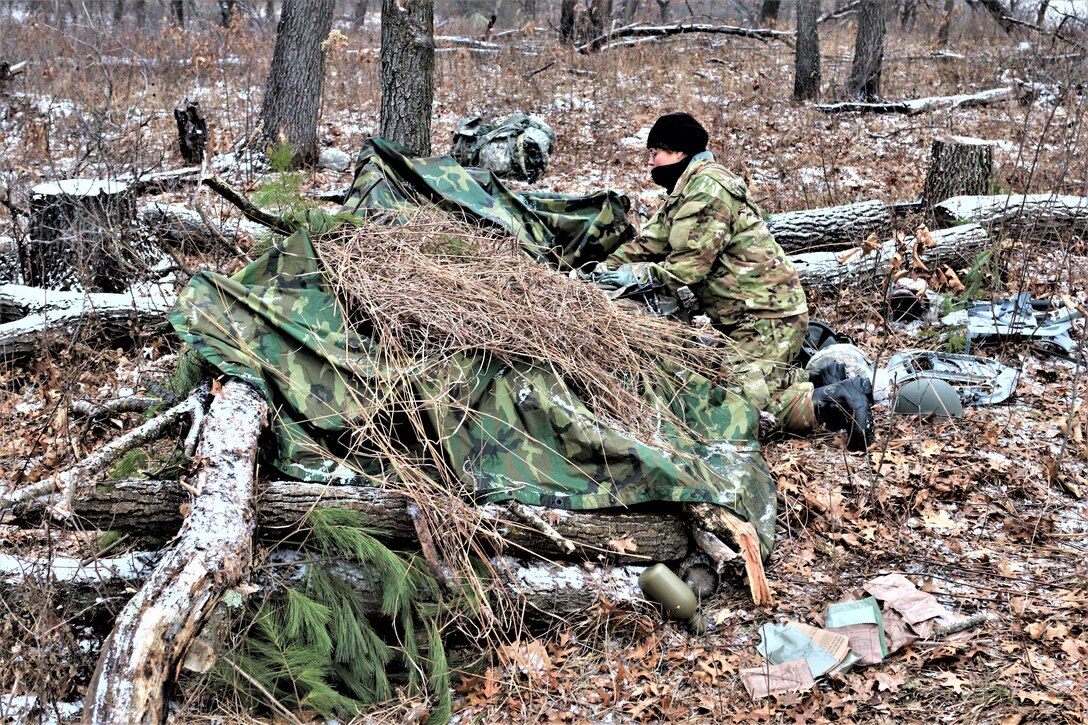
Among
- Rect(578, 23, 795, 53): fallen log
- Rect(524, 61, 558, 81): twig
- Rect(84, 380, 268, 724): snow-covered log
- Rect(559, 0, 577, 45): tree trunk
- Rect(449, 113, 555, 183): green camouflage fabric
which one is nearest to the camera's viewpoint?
Rect(84, 380, 268, 724): snow-covered log

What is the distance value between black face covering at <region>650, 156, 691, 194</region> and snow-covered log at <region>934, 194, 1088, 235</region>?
262 centimetres

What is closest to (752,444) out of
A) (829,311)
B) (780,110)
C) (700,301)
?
(700,301)

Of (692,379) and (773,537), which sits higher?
(692,379)

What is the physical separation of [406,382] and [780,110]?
26.6ft

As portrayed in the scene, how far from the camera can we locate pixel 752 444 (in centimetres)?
384

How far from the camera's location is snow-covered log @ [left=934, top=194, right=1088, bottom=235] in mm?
6078

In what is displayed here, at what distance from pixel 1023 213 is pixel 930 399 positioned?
251 centimetres

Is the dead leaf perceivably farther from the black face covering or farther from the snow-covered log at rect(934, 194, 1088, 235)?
the snow-covered log at rect(934, 194, 1088, 235)

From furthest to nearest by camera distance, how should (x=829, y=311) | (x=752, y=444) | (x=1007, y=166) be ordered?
(x=1007, y=166) → (x=829, y=311) → (x=752, y=444)

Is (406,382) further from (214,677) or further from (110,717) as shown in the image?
(110,717)

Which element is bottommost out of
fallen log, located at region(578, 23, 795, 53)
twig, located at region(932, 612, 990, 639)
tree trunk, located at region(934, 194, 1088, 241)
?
twig, located at region(932, 612, 990, 639)

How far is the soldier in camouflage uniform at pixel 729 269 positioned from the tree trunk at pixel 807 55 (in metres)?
6.91

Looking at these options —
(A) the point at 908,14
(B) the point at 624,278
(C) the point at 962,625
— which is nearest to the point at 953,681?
(C) the point at 962,625

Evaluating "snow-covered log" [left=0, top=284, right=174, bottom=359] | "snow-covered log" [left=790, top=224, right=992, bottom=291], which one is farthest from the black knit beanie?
"snow-covered log" [left=0, top=284, right=174, bottom=359]
